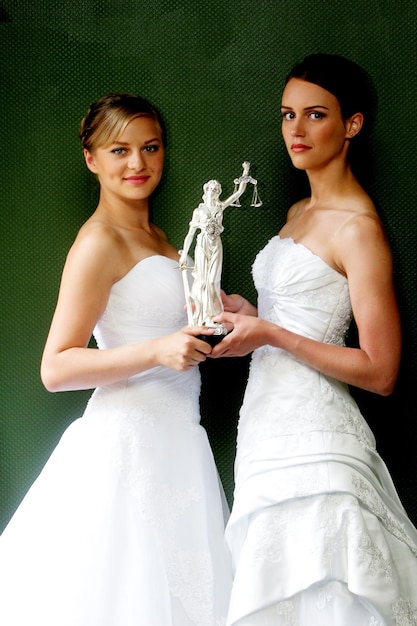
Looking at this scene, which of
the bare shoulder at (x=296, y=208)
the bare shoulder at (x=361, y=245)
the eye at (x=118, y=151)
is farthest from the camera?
the bare shoulder at (x=296, y=208)

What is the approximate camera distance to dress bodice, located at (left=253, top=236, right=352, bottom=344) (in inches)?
107

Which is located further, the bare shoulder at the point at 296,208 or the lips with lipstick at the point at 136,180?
the bare shoulder at the point at 296,208

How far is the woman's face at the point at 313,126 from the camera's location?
2877 mm

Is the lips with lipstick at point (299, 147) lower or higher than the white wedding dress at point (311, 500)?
higher

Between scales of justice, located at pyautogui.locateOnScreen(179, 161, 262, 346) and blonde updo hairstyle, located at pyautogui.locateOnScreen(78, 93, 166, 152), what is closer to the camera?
scales of justice, located at pyautogui.locateOnScreen(179, 161, 262, 346)

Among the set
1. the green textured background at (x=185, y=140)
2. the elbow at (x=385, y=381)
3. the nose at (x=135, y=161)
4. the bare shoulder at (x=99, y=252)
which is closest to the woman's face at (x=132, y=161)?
the nose at (x=135, y=161)

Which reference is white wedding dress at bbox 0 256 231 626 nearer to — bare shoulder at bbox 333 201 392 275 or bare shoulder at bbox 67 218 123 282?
bare shoulder at bbox 67 218 123 282

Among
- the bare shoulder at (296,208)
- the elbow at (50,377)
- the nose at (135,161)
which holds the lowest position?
the elbow at (50,377)

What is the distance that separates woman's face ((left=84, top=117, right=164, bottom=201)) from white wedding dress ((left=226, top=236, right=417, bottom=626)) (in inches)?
22.8

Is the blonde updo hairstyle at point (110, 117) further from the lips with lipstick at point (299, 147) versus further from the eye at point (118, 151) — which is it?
the lips with lipstick at point (299, 147)

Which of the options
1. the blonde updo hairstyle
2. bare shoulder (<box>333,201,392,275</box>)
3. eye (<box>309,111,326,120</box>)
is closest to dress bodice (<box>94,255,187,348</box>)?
the blonde updo hairstyle

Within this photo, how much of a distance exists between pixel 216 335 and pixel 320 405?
0.39 meters

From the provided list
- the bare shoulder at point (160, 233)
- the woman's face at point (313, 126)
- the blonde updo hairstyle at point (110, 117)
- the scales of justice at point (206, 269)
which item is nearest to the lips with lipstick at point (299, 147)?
the woman's face at point (313, 126)

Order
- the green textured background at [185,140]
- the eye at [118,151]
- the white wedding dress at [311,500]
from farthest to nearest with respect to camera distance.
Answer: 1. the green textured background at [185,140]
2. the eye at [118,151]
3. the white wedding dress at [311,500]
